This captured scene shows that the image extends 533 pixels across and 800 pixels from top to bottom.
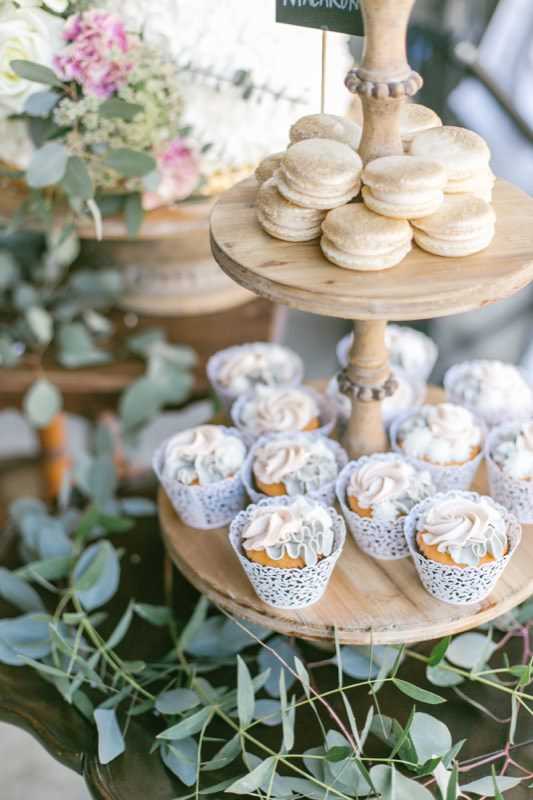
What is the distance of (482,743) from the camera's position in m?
1.02

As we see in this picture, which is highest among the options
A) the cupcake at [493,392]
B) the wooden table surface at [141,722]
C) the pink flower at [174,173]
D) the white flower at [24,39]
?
the white flower at [24,39]

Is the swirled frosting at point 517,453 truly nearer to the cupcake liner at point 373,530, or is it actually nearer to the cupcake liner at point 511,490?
the cupcake liner at point 511,490

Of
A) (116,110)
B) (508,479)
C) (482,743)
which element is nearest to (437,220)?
(508,479)

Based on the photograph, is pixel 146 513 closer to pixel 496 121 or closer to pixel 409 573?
pixel 409 573

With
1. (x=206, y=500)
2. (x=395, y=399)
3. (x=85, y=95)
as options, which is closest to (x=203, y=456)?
(x=206, y=500)

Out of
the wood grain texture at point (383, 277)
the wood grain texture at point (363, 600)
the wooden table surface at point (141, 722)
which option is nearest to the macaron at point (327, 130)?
the wood grain texture at point (383, 277)

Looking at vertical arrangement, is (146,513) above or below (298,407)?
below

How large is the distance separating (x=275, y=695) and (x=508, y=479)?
1.36 ft

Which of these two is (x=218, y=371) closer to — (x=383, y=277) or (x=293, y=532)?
(x=293, y=532)

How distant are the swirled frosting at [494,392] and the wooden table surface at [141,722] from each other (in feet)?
1.26

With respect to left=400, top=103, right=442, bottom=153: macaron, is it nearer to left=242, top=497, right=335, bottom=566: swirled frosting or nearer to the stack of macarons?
the stack of macarons

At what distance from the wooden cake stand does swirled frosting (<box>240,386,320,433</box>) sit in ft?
0.27

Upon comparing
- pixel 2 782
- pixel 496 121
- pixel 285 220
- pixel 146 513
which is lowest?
pixel 2 782

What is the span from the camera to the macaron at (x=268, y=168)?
97 centimetres
